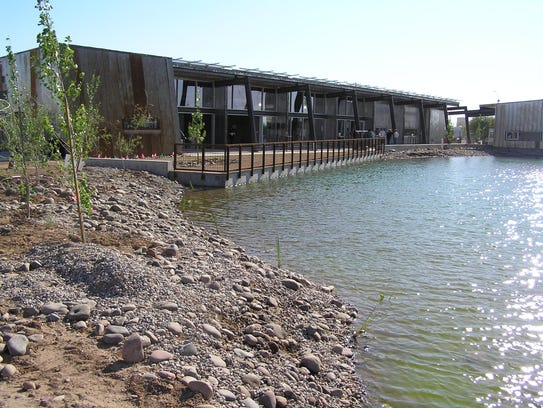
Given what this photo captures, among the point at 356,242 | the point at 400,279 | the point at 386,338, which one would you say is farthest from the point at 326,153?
the point at 386,338

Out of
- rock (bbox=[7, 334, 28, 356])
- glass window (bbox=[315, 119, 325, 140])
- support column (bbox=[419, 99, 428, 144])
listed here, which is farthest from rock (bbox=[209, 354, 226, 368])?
support column (bbox=[419, 99, 428, 144])

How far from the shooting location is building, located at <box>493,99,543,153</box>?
169 ft

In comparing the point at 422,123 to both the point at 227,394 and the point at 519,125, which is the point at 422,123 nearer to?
the point at 519,125

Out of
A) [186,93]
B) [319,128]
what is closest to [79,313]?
[186,93]

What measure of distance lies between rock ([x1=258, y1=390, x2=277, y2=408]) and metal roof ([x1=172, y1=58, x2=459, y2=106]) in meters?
26.4

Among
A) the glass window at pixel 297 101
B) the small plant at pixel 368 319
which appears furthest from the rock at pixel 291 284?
the glass window at pixel 297 101

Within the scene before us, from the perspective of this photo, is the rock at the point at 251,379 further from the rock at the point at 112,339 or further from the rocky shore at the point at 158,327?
the rock at the point at 112,339

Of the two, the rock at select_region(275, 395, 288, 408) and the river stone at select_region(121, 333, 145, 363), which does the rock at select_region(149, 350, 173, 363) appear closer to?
the river stone at select_region(121, 333, 145, 363)

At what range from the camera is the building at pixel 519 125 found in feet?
169

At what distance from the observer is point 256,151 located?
25.0 metres

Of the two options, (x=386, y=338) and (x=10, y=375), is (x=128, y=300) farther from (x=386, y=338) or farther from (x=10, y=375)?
(x=386, y=338)

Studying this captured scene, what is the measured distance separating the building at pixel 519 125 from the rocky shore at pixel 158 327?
51181 millimetres

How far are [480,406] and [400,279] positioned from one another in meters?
3.61

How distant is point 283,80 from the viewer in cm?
3628
